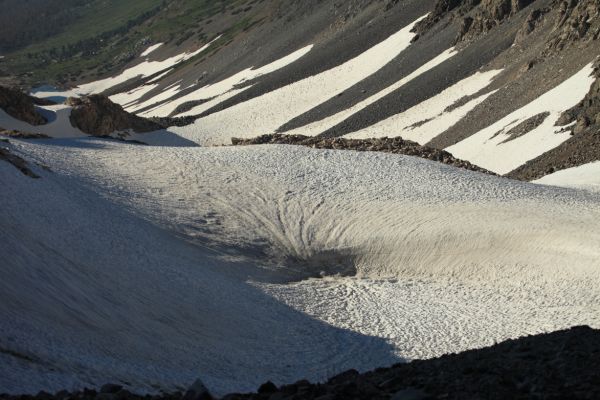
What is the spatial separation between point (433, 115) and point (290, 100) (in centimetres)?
2453

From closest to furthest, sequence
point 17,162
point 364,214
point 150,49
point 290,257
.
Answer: point 17,162 → point 290,257 → point 364,214 → point 150,49

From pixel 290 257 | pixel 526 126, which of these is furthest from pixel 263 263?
pixel 526 126

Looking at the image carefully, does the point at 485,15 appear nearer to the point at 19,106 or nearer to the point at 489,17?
the point at 489,17

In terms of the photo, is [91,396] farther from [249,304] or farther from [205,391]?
[249,304]

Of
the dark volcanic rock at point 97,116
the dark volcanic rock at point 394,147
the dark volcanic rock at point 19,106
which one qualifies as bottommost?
the dark volcanic rock at point 394,147

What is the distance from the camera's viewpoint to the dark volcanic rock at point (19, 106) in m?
53.4

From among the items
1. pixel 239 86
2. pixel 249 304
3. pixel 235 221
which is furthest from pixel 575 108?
pixel 239 86

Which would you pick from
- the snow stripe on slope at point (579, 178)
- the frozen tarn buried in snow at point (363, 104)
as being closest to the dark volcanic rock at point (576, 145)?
the snow stripe on slope at point (579, 178)

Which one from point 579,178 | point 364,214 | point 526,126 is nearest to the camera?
point 364,214

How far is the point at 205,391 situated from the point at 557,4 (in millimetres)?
72012

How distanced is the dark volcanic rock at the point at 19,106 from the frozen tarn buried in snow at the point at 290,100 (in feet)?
89.7

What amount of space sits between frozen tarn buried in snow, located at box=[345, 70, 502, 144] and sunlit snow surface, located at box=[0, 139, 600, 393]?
35095 mm

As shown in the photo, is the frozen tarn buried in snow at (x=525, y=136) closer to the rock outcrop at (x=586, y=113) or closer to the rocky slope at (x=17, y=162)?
the rock outcrop at (x=586, y=113)

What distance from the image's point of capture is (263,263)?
85.4 ft
